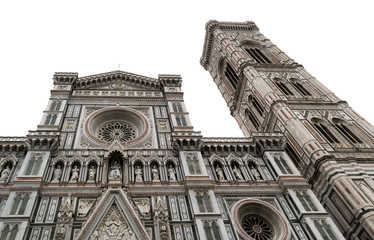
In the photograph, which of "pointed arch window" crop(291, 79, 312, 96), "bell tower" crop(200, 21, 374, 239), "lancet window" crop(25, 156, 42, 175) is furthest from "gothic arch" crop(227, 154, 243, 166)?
"pointed arch window" crop(291, 79, 312, 96)

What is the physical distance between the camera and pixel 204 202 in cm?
1402

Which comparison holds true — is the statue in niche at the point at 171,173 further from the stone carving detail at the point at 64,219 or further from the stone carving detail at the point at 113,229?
the stone carving detail at the point at 64,219

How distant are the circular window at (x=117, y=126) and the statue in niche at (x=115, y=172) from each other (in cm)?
205

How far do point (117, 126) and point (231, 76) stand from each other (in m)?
14.3

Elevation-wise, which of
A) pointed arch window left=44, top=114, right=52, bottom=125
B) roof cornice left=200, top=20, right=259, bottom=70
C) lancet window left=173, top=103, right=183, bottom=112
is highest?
roof cornice left=200, top=20, right=259, bottom=70

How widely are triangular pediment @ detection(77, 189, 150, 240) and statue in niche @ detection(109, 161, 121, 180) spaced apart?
94cm

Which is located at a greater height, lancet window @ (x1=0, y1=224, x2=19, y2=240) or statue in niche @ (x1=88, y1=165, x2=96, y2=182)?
statue in niche @ (x1=88, y1=165, x2=96, y2=182)

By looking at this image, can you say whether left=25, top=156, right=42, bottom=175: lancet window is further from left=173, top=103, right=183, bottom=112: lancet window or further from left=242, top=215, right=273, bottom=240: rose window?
left=242, top=215, right=273, bottom=240: rose window

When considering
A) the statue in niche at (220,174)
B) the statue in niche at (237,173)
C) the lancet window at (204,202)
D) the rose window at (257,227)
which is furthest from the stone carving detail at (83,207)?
the statue in niche at (237,173)

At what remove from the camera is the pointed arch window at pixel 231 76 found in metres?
30.0

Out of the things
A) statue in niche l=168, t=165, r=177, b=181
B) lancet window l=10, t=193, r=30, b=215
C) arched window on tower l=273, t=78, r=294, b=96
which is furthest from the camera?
arched window on tower l=273, t=78, r=294, b=96

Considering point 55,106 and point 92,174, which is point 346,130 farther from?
point 55,106

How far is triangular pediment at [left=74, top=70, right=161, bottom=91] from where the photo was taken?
2225 cm

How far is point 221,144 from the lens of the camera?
17.6m
